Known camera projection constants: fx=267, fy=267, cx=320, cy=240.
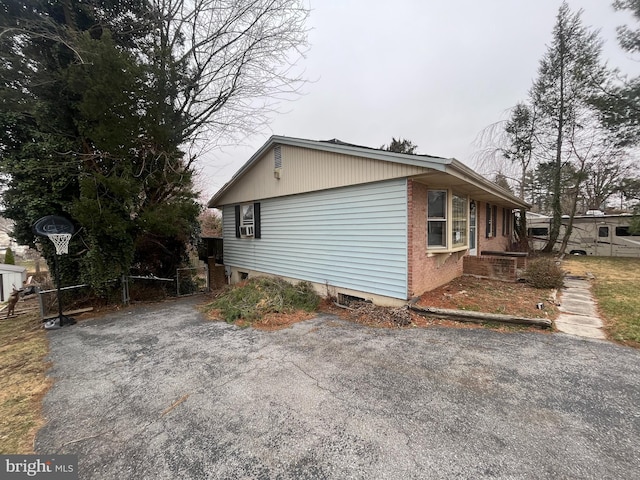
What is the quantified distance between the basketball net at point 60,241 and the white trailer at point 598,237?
22.4m

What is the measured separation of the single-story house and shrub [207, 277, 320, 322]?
0.59 meters

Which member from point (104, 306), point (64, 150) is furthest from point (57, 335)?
point (64, 150)

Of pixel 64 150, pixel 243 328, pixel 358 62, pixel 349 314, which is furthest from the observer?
pixel 358 62

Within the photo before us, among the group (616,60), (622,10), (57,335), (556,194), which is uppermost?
(622,10)

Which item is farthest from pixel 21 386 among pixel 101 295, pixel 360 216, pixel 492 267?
pixel 492 267

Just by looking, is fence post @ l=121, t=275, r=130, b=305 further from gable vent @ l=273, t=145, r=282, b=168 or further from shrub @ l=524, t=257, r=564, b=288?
shrub @ l=524, t=257, r=564, b=288

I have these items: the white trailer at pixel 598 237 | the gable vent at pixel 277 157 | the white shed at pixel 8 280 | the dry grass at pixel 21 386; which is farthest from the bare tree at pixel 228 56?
the white trailer at pixel 598 237

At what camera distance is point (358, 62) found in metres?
9.83

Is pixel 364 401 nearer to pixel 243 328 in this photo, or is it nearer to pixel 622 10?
pixel 243 328

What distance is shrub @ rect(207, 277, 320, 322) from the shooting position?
6195mm

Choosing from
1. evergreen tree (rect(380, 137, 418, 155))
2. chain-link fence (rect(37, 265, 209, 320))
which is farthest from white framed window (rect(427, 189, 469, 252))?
evergreen tree (rect(380, 137, 418, 155))

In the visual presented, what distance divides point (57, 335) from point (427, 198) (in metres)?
8.49

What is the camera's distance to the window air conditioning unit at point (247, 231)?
1017 cm

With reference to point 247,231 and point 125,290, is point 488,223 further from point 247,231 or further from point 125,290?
point 125,290
